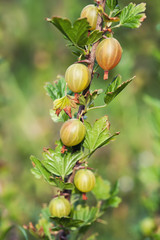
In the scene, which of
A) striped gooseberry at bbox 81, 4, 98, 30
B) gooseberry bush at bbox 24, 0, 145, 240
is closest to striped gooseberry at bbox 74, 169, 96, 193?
gooseberry bush at bbox 24, 0, 145, 240

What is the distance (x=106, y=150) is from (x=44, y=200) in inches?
26.1

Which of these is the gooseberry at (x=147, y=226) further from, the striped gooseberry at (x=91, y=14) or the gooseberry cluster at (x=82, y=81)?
the striped gooseberry at (x=91, y=14)

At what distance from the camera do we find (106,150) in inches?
91.1

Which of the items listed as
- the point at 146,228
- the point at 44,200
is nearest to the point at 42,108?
the point at 44,200

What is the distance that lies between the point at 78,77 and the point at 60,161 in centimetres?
13

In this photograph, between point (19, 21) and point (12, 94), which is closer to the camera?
point (12, 94)

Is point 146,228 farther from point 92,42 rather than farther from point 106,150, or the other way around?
point 106,150

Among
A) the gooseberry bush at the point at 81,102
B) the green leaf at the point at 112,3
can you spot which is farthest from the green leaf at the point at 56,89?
the green leaf at the point at 112,3

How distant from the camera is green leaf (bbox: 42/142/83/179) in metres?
0.47

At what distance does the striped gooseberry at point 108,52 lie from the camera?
0.43m

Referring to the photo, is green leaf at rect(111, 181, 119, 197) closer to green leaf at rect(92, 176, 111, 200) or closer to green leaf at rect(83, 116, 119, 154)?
green leaf at rect(92, 176, 111, 200)

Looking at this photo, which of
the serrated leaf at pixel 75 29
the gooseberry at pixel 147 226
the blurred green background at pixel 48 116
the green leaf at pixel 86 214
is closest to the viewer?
the serrated leaf at pixel 75 29

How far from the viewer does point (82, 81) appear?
0.44 m

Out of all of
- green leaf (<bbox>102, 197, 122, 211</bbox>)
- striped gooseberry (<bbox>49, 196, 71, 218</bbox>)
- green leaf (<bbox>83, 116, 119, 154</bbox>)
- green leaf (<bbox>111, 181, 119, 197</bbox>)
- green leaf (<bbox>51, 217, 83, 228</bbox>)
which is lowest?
green leaf (<bbox>102, 197, 122, 211</bbox>)
